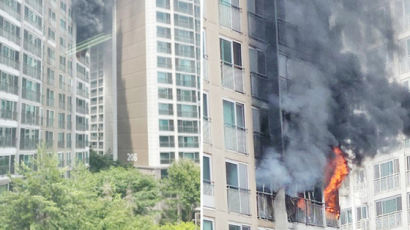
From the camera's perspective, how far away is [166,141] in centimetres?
296

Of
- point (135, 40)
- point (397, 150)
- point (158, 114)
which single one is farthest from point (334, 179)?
point (135, 40)

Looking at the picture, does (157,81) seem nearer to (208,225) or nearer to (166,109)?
(166,109)

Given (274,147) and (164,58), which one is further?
(164,58)

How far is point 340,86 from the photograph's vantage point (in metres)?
1.73

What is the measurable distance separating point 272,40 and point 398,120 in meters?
0.61

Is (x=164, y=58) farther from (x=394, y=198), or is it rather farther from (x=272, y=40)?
(x=394, y=198)

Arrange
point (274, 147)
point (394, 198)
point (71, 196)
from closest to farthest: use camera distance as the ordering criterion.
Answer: point (394, 198) < point (274, 147) < point (71, 196)

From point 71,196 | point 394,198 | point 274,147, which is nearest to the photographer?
point 394,198

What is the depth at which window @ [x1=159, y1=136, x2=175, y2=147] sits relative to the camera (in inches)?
116

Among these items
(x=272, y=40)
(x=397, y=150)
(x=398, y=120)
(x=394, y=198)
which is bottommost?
(x=394, y=198)

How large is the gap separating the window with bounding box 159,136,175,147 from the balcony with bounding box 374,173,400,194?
1567 millimetres

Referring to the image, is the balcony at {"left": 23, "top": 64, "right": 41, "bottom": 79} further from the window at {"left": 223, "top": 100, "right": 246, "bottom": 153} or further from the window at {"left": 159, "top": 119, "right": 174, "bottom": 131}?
the window at {"left": 223, "top": 100, "right": 246, "bottom": 153}

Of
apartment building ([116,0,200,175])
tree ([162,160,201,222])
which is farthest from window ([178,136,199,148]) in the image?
tree ([162,160,201,222])

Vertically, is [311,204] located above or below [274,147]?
below
